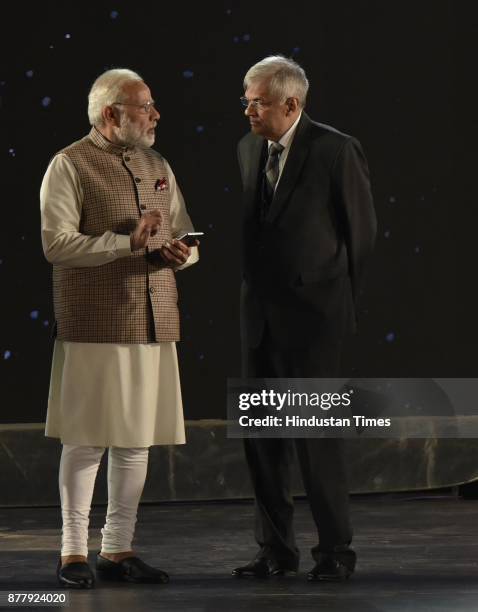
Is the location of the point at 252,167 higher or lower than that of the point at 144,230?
higher

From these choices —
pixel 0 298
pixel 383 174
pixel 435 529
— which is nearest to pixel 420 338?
pixel 383 174

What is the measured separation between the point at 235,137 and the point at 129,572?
2.38 meters

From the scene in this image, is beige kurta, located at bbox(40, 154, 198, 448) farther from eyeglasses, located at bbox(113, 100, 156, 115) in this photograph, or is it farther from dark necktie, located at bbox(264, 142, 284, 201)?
dark necktie, located at bbox(264, 142, 284, 201)

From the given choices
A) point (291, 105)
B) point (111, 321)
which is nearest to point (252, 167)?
point (291, 105)

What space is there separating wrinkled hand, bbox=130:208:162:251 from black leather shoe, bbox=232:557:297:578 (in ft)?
2.85

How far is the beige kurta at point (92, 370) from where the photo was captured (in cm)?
350

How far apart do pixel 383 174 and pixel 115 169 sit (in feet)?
7.16

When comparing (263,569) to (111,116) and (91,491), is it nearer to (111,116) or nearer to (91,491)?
(91,491)

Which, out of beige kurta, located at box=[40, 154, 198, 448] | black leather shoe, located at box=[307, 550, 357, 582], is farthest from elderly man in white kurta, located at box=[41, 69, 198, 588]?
black leather shoe, located at box=[307, 550, 357, 582]

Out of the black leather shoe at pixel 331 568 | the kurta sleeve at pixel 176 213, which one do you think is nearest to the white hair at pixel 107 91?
the kurta sleeve at pixel 176 213

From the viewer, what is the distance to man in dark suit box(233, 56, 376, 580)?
3.58 meters

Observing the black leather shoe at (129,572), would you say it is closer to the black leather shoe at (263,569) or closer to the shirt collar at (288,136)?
the black leather shoe at (263,569)

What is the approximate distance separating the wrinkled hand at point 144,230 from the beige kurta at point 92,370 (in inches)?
1.1

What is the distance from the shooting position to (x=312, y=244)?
3588 millimetres
